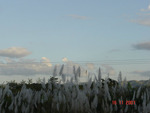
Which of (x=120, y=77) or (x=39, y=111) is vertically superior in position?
(x=120, y=77)

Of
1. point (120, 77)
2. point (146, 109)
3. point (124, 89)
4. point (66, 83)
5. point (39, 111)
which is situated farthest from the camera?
point (124, 89)

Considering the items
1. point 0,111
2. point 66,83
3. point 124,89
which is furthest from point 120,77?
point 0,111

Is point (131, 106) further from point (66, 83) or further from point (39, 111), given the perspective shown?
point (39, 111)

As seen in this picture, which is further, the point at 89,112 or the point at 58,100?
the point at 58,100

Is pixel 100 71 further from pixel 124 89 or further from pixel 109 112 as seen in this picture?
pixel 124 89

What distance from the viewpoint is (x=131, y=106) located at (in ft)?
11.9

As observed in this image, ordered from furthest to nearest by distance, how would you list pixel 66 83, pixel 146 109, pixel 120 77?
pixel 120 77
pixel 66 83
pixel 146 109

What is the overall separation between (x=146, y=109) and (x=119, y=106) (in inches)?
27.3

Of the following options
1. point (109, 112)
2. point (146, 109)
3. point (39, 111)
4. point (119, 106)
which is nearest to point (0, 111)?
point (39, 111)

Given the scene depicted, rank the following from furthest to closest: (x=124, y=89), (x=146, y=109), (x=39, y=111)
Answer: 1. (x=124, y=89)
2. (x=39, y=111)
3. (x=146, y=109)

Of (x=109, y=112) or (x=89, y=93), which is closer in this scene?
(x=109, y=112)

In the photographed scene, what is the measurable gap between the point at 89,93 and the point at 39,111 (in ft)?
2.89

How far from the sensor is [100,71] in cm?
352

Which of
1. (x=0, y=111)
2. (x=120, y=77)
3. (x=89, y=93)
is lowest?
(x=0, y=111)
